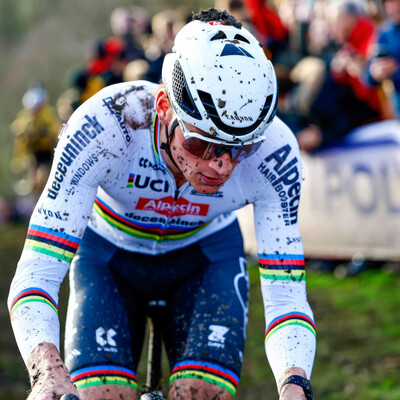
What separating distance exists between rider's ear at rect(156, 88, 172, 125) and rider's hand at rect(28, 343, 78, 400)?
103cm

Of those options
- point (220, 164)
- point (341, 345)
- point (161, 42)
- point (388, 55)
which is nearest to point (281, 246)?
point (220, 164)

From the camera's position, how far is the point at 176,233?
3.46 meters

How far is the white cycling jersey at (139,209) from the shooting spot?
9.41ft

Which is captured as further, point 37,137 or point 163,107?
point 37,137

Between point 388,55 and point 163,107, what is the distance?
15.5ft

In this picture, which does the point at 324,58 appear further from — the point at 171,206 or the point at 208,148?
the point at 208,148

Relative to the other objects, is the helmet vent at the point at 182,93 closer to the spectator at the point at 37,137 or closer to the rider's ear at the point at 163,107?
the rider's ear at the point at 163,107

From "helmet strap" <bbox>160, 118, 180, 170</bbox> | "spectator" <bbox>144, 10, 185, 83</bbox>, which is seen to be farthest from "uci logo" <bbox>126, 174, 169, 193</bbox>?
"spectator" <bbox>144, 10, 185, 83</bbox>

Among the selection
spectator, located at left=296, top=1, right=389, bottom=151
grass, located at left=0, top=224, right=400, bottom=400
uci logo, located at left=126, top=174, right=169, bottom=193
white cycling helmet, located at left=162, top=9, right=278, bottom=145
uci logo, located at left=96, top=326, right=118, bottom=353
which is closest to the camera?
white cycling helmet, located at left=162, top=9, right=278, bottom=145

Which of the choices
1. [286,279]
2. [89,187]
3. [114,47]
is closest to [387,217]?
[286,279]

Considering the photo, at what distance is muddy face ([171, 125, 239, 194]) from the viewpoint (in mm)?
2777

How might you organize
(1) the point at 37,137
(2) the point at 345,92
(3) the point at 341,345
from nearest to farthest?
(3) the point at 341,345 < (2) the point at 345,92 < (1) the point at 37,137

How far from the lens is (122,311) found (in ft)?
10.7

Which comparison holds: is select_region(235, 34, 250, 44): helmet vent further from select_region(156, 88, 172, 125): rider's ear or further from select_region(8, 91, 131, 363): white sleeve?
select_region(8, 91, 131, 363): white sleeve
